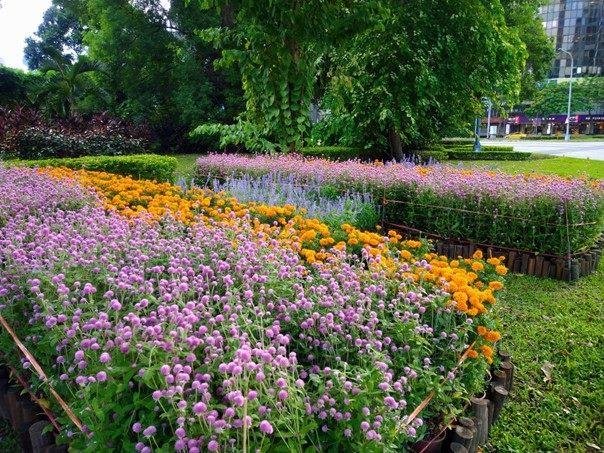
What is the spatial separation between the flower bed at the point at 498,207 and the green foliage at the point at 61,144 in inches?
342

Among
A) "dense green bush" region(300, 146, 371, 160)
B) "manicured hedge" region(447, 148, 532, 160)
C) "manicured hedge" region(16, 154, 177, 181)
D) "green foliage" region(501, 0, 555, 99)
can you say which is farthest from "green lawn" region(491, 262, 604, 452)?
"green foliage" region(501, 0, 555, 99)

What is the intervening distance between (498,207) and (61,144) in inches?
426

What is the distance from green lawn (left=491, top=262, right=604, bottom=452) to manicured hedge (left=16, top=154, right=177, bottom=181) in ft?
24.2

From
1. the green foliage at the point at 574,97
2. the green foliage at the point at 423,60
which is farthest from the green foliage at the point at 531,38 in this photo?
the green foliage at the point at 574,97

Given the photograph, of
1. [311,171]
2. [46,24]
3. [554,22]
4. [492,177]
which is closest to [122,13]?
[311,171]

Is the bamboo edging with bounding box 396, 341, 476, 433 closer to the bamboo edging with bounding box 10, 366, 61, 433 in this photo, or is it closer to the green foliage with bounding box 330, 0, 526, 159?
the bamboo edging with bounding box 10, 366, 61, 433

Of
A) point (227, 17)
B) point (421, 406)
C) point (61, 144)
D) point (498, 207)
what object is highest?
point (227, 17)

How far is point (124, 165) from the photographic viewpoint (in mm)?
9773

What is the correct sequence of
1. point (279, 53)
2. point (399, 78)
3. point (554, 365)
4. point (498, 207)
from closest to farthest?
point (554, 365) → point (498, 207) → point (279, 53) → point (399, 78)

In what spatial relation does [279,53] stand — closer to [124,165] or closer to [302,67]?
[302,67]

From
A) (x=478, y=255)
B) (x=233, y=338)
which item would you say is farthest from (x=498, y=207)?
(x=233, y=338)

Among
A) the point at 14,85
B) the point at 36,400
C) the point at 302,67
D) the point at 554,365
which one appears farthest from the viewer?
the point at 14,85

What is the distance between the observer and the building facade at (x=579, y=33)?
84312 mm

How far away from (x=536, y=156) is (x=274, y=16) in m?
19.5
